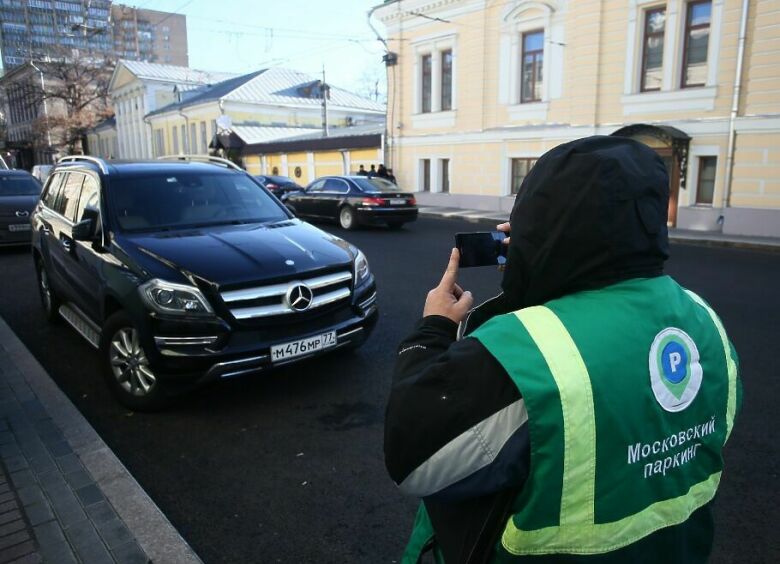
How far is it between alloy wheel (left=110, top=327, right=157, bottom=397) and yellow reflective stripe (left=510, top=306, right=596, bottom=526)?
349cm

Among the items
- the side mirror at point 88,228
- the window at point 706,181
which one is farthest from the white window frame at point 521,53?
the side mirror at point 88,228

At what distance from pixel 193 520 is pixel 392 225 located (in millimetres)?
14096

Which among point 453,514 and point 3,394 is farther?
point 3,394

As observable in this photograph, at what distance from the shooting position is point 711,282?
8984mm

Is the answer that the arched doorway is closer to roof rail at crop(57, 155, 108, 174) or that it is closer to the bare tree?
roof rail at crop(57, 155, 108, 174)

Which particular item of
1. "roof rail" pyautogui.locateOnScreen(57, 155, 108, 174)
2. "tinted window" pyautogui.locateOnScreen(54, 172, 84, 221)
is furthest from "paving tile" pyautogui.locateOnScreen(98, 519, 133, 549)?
"tinted window" pyautogui.locateOnScreen(54, 172, 84, 221)

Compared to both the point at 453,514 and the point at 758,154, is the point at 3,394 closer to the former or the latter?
the point at 453,514

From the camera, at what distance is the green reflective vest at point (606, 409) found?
106 centimetres

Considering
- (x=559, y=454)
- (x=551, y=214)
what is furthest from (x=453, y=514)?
(x=551, y=214)

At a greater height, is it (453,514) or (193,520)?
(453,514)

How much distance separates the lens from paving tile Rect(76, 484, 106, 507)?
9.67 ft

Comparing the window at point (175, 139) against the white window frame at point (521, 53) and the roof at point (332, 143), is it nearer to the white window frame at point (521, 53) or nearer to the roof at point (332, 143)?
the roof at point (332, 143)

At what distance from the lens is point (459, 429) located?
1098mm

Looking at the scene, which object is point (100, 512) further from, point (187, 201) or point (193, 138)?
point (193, 138)
